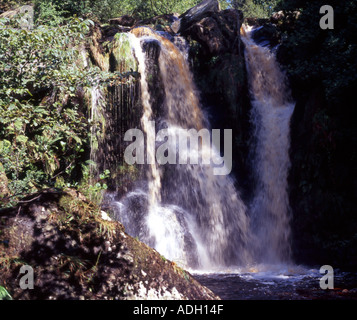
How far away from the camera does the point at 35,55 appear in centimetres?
688

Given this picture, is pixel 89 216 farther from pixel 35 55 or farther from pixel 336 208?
pixel 336 208

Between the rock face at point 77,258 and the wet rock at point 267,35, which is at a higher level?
the wet rock at point 267,35

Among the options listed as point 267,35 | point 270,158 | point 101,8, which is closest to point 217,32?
point 267,35

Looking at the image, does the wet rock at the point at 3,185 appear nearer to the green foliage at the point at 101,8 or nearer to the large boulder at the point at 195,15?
the green foliage at the point at 101,8

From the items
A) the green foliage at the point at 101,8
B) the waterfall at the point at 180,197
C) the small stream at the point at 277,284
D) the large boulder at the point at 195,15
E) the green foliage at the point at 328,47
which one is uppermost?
the green foliage at the point at 101,8

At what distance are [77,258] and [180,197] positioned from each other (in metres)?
7.45

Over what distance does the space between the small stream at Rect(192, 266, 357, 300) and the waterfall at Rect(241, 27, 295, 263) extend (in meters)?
1.43

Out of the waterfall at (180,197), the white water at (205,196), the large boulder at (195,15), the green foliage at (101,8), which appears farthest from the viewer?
the green foliage at (101,8)

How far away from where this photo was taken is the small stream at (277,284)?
6.49 meters

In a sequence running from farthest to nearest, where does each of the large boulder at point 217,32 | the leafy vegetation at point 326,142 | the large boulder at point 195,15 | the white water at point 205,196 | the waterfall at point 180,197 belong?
the large boulder at point 195,15 → the large boulder at point 217,32 → the white water at point 205,196 → the waterfall at point 180,197 → the leafy vegetation at point 326,142

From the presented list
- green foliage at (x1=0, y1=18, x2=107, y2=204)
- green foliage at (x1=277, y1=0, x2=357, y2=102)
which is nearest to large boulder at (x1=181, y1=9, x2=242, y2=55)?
green foliage at (x1=277, y1=0, x2=357, y2=102)

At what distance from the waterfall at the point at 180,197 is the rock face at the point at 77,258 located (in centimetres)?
544

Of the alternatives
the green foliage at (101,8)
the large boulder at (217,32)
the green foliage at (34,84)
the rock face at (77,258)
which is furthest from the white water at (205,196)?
the rock face at (77,258)

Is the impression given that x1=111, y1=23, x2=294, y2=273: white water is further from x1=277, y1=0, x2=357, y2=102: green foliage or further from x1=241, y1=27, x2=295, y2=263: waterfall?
x1=277, y1=0, x2=357, y2=102: green foliage
